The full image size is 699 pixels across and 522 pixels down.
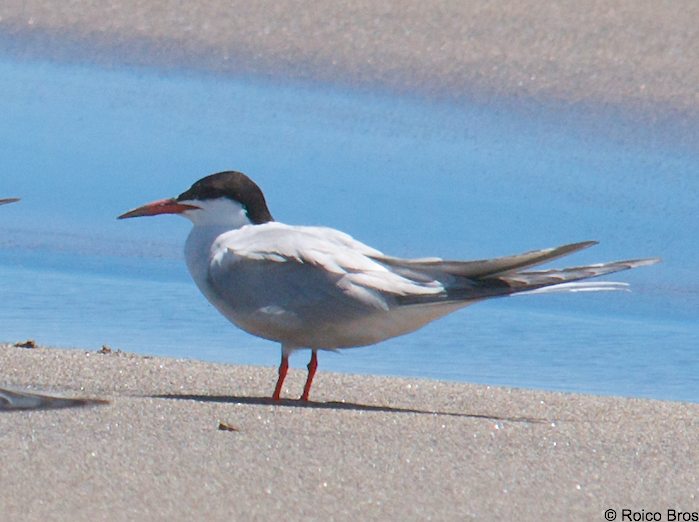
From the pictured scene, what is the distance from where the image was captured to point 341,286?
489 cm

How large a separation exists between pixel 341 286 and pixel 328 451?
88cm

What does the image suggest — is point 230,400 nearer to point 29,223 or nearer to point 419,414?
point 419,414

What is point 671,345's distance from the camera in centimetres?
624

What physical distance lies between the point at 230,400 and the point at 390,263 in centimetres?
58

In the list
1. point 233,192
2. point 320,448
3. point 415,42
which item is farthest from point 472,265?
point 415,42

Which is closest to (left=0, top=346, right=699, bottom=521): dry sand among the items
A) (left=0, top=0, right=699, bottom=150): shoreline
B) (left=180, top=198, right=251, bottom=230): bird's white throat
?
(left=180, top=198, right=251, bottom=230): bird's white throat

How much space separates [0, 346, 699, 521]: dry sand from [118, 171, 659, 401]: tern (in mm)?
204

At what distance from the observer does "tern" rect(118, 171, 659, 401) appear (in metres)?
4.88

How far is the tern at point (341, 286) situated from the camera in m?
4.88

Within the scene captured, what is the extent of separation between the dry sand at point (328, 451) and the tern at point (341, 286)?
20cm

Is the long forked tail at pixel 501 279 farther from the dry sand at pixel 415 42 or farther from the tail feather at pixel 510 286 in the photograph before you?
the dry sand at pixel 415 42

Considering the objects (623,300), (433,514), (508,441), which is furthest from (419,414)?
(623,300)

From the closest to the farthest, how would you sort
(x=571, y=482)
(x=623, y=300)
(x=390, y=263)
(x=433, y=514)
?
(x=433, y=514)
(x=571, y=482)
(x=390, y=263)
(x=623, y=300)

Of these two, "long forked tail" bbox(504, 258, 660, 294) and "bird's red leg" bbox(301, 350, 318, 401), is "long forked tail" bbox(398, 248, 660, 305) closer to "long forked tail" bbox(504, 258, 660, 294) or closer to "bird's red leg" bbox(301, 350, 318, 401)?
"long forked tail" bbox(504, 258, 660, 294)
